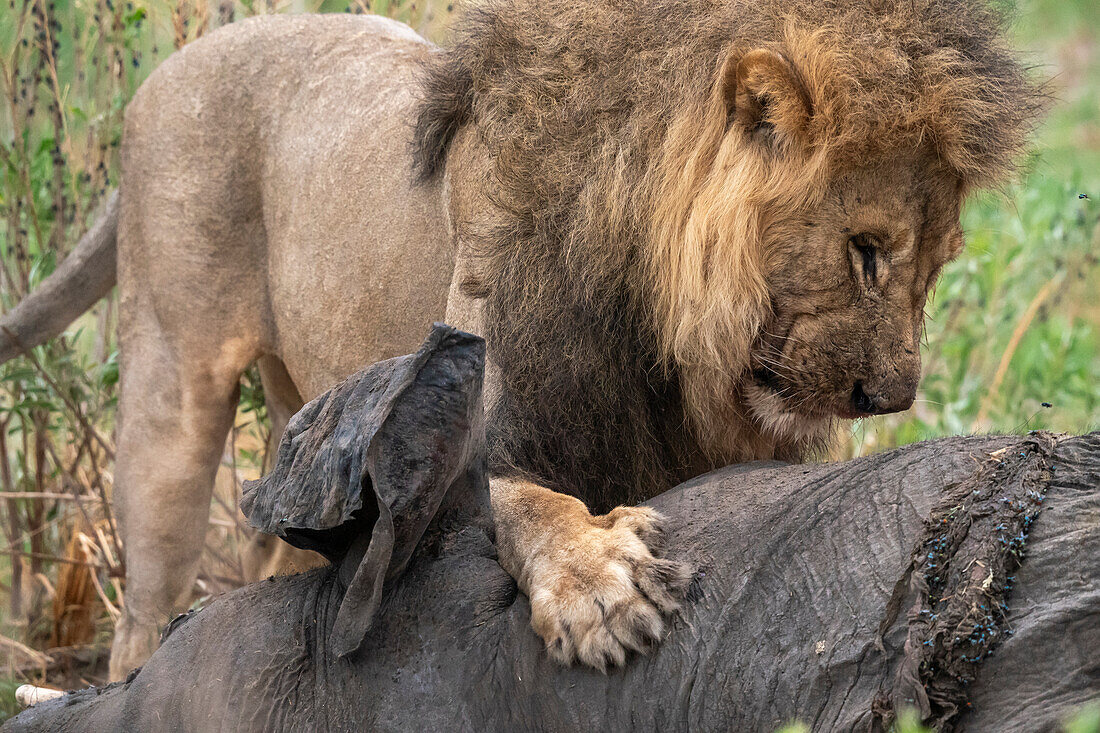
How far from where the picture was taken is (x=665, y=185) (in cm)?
229

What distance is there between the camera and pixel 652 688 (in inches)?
57.7

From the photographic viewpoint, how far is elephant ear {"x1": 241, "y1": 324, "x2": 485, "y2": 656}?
5.04ft

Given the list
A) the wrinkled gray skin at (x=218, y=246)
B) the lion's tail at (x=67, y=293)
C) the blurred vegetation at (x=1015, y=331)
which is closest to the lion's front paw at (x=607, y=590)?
the wrinkled gray skin at (x=218, y=246)

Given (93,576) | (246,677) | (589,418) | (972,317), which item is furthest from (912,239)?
(972,317)

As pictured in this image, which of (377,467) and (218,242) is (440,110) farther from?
(377,467)

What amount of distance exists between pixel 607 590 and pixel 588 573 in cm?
10

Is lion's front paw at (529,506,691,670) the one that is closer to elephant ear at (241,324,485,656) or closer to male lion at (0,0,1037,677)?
male lion at (0,0,1037,677)

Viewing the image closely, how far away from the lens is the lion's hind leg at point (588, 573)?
1.53 meters

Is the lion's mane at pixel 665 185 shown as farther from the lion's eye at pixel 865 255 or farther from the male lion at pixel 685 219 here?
the lion's eye at pixel 865 255

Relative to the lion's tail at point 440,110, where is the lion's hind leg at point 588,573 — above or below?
below

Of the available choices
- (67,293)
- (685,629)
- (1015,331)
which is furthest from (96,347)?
(685,629)

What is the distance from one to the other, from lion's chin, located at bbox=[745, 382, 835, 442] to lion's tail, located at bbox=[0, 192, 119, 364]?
238 cm

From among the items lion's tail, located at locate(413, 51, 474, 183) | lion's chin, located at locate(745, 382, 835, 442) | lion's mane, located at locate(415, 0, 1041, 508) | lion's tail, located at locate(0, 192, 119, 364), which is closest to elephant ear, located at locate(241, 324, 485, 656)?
lion's mane, located at locate(415, 0, 1041, 508)

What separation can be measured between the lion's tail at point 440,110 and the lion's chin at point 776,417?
95cm
